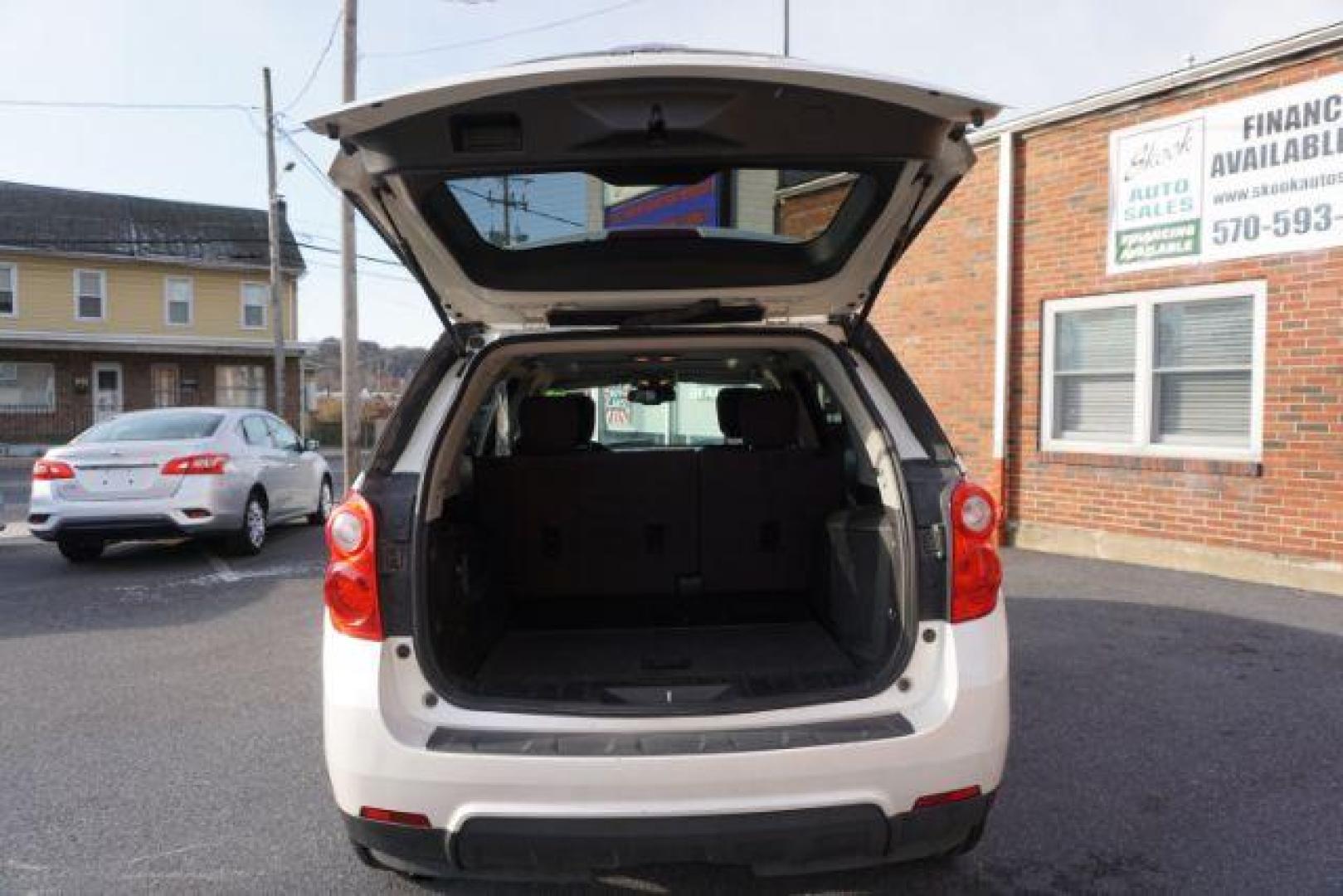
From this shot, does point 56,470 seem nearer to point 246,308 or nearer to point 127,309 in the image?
point 127,309

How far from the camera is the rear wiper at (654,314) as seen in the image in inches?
114

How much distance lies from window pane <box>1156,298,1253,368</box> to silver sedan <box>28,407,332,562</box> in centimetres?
818

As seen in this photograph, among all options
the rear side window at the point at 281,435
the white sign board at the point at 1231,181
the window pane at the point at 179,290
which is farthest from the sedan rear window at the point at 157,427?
the window pane at the point at 179,290

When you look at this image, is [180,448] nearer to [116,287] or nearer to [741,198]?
[741,198]

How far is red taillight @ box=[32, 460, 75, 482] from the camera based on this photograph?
316 inches

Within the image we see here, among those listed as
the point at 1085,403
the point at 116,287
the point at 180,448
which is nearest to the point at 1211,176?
the point at 1085,403

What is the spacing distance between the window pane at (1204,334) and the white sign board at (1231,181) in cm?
38

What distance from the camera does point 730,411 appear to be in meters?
4.41

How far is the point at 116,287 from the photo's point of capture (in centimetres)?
2741

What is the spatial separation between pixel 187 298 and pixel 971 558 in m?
30.5

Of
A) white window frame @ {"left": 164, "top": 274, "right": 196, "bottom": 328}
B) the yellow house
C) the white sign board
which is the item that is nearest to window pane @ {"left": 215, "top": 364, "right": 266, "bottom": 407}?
the yellow house

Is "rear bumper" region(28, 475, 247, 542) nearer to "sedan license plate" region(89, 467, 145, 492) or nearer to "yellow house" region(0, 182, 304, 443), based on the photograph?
"sedan license plate" region(89, 467, 145, 492)

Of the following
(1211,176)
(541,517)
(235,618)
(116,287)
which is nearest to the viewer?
(541,517)

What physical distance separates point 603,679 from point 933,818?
1.06 metres
